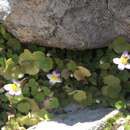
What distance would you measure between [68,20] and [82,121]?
0.74 meters

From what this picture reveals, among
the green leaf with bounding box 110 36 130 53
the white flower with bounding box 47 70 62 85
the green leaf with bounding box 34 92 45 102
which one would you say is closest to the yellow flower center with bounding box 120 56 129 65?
the green leaf with bounding box 110 36 130 53

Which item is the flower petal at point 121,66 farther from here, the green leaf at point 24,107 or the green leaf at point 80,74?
the green leaf at point 24,107

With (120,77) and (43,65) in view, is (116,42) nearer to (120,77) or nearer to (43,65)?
(120,77)

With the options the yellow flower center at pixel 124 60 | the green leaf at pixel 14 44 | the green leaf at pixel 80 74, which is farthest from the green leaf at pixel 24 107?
the yellow flower center at pixel 124 60

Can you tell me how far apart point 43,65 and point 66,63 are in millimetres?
185

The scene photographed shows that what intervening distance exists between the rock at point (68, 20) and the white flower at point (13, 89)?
373 millimetres

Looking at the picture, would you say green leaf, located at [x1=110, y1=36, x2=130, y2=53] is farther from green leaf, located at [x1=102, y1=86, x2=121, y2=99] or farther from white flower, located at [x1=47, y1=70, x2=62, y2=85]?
white flower, located at [x1=47, y1=70, x2=62, y2=85]

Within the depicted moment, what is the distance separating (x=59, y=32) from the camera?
364 centimetres

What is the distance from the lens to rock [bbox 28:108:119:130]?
3396 millimetres

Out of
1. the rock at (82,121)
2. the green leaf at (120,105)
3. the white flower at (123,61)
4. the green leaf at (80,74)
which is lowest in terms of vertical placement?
the rock at (82,121)

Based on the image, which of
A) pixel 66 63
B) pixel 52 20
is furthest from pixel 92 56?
pixel 52 20

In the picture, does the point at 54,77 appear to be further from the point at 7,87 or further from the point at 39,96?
the point at 7,87

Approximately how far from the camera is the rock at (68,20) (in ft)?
11.7

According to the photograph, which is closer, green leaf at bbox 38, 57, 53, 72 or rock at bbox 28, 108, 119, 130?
rock at bbox 28, 108, 119, 130
